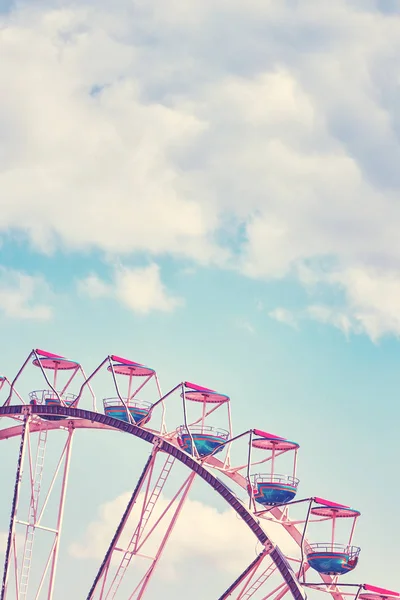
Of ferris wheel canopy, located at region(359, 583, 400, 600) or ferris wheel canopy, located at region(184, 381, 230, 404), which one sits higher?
ferris wheel canopy, located at region(184, 381, 230, 404)

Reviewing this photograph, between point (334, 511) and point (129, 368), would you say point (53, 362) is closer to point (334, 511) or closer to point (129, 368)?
point (129, 368)

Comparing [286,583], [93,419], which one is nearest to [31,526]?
[93,419]

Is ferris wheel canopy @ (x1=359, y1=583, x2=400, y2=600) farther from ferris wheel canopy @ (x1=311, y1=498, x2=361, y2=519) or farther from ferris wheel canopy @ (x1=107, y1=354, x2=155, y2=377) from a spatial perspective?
ferris wheel canopy @ (x1=107, y1=354, x2=155, y2=377)

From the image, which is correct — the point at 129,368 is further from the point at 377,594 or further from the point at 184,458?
the point at 377,594

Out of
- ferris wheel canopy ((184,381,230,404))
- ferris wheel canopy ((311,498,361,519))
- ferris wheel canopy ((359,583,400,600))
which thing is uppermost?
ferris wheel canopy ((184,381,230,404))

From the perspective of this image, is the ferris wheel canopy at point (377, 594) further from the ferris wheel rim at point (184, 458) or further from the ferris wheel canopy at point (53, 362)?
the ferris wheel canopy at point (53, 362)

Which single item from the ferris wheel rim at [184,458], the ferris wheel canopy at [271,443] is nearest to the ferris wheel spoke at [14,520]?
the ferris wheel rim at [184,458]

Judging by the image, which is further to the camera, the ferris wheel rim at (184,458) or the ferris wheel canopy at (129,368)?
the ferris wheel canopy at (129,368)

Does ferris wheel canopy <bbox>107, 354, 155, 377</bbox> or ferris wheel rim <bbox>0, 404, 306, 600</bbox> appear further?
ferris wheel canopy <bbox>107, 354, 155, 377</bbox>

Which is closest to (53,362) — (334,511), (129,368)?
(129,368)

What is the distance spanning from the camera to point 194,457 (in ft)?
181

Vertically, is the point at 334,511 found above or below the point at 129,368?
below

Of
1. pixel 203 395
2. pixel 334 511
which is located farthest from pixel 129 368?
pixel 334 511

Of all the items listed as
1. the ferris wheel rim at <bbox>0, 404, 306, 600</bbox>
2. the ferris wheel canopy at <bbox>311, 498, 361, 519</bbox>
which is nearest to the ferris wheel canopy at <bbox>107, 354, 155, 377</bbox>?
the ferris wheel rim at <bbox>0, 404, 306, 600</bbox>
